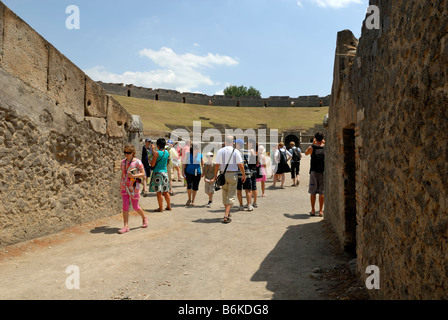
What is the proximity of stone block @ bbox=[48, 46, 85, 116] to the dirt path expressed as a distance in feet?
7.34

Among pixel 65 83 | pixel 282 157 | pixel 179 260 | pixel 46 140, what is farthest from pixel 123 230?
pixel 282 157

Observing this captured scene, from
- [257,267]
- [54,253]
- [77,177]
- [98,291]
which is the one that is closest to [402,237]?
[257,267]

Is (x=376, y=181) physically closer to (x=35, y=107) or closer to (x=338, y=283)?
(x=338, y=283)

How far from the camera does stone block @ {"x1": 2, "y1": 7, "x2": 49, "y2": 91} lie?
185 inches

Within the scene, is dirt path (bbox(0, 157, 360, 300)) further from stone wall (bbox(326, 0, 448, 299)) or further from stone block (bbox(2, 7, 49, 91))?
stone block (bbox(2, 7, 49, 91))

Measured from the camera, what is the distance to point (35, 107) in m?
5.23

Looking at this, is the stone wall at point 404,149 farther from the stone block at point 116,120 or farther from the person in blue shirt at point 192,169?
the person in blue shirt at point 192,169

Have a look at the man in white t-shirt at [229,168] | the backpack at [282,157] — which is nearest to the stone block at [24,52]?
the man in white t-shirt at [229,168]

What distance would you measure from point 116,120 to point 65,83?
180 centimetres

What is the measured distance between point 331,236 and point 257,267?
1.95m

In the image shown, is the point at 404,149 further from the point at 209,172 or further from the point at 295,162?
the point at 295,162

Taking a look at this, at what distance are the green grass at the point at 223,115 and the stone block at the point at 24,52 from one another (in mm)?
37843

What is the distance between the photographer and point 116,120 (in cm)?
769

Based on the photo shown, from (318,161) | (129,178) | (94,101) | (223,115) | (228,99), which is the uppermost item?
(228,99)
